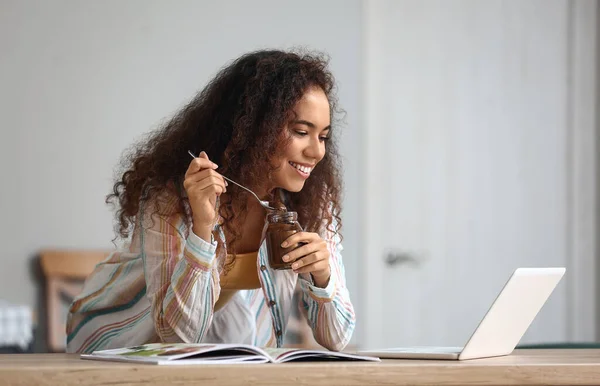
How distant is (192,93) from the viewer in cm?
417

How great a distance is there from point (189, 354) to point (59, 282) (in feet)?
9.02

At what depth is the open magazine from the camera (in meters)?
1.19

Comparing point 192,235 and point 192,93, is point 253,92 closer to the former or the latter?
point 192,235

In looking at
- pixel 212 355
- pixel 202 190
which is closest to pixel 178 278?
pixel 202 190

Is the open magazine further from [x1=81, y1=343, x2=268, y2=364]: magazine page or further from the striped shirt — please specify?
the striped shirt

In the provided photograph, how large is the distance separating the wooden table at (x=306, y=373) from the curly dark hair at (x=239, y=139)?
2.36 ft

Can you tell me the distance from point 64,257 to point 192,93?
0.98m

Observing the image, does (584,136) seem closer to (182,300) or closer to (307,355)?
(182,300)

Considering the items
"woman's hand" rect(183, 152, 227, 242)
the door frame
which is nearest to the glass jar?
"woman's hand" rect(183, 152, 227, 242)

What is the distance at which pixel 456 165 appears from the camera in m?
4.29

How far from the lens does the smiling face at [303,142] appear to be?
74.7 inches

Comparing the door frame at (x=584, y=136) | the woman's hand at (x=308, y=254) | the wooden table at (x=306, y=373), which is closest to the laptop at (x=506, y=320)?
the wooden table at (x=306, y=373)

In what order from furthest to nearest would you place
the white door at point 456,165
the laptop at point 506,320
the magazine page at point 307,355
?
the white door at point 456,165 → the laptop at point 506,320 → the magazine page at point 307,355

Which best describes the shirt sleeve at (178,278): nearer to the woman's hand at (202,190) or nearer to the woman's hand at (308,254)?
the woman's hand at (202,190)
